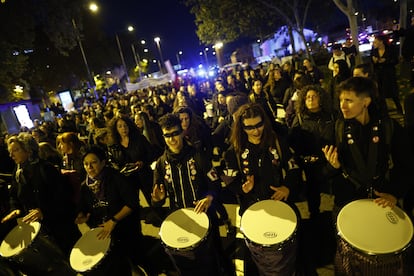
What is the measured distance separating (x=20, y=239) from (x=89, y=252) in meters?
1.06

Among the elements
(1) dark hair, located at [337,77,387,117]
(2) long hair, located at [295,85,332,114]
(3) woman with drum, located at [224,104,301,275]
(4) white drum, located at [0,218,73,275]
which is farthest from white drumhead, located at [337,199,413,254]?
(4) white drum, located at [0,218,73,275]

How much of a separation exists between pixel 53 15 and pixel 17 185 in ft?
72.5

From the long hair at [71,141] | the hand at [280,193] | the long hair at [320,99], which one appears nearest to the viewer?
the hand at [280,193]

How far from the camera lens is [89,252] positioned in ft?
9.55

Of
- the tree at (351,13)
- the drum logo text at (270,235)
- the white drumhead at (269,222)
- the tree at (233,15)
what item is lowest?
the drum logo text at (270,235)

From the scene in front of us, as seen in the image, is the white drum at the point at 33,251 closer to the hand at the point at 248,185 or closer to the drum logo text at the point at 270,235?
the hand at the point at 248,185

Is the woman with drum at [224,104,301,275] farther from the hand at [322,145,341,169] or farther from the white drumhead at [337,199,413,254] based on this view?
the white drumhead at [337,199,413,254]

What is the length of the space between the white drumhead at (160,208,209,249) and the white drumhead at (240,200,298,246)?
16.3 inches

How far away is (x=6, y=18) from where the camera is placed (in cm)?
1691

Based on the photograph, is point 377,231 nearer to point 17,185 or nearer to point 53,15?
point 17,185

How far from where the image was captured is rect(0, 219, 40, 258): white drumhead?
3.21m

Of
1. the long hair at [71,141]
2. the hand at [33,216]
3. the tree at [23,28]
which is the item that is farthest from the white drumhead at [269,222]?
the tree at [23,28]

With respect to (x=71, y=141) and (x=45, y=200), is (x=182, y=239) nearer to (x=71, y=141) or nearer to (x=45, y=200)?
(x=45, y=200)

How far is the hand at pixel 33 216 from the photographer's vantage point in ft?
11.3
